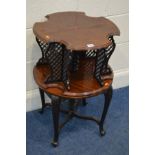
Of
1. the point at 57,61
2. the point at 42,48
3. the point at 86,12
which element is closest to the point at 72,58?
the point at 57,61

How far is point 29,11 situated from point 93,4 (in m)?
0.47

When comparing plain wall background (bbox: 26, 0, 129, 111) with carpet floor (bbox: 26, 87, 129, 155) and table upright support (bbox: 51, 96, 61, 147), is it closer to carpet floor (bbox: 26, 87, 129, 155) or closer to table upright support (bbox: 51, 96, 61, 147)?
carpet floor (bbox: 26, 87, 129, 155)

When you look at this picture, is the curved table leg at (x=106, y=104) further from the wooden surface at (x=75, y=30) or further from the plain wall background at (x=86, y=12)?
the plain wall background at (x=86, y=12)

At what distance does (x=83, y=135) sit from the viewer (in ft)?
7.36

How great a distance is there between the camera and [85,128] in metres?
2.30

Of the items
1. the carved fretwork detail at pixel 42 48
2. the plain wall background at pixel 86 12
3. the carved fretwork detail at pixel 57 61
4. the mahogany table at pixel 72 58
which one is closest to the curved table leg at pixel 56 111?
the mahogany table at pixel 72 58

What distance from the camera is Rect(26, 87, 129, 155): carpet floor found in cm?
212

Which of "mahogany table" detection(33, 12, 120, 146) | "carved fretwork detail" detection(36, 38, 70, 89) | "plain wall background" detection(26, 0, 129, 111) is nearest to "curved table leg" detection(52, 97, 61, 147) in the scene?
"mahogany table" detection(33, 12, 120, 146)

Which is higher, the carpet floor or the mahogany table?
the mahogany table

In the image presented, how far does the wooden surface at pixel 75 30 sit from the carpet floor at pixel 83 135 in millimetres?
694
